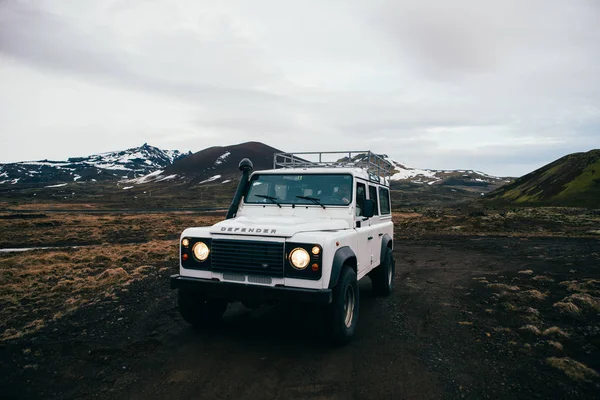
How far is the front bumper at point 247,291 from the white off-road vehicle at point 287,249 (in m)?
0.01

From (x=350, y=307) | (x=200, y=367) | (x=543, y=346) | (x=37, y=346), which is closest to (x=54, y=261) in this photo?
(x=37, y=346)

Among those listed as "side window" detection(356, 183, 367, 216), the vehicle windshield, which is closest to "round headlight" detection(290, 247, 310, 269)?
the vehicle windshield

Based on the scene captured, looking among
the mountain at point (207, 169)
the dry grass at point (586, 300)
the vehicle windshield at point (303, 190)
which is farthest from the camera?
the mountain at point (207, 169)

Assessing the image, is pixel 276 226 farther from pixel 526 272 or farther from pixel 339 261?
pixel 526 272

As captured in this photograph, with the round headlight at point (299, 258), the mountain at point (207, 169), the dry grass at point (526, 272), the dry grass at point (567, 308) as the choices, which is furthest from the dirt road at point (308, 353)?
the mountain at point (207, 169)

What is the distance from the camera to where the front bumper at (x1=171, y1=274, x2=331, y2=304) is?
4738mm

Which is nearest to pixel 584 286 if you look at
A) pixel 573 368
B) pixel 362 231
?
pixel 573 368

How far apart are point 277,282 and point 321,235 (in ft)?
3.00

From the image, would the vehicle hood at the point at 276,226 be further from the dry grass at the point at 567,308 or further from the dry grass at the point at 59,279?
the dry grass at the point at 567,308

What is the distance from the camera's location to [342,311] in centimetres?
520

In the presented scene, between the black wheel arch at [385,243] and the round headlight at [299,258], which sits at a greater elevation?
the round headlight at [299,258]

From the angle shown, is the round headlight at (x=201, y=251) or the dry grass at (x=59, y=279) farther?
the dry grass at (x=59, y=279)

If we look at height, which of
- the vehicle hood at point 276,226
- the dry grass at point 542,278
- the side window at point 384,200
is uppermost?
the side window at point 384,200

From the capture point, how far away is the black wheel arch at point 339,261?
5.00 m
